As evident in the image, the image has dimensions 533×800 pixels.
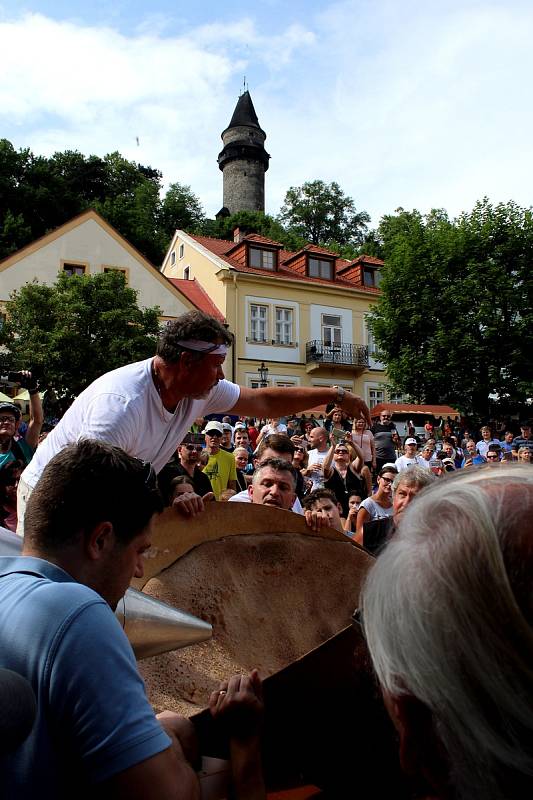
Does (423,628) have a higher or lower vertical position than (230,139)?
lower

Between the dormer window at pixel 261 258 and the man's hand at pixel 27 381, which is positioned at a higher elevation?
the dormer window at pixel 261 258

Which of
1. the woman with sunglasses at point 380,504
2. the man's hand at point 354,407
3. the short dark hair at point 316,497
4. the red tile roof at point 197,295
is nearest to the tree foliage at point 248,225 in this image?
the red tile roof at point 197,295

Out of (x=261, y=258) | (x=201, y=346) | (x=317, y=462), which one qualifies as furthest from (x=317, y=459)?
(x=261, y=258)

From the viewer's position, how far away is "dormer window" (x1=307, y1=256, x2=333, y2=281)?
3297 centimetres

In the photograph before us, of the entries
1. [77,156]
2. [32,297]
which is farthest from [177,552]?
[77,156]

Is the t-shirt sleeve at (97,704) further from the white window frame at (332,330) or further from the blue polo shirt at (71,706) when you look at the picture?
the white window frame at (332,330)

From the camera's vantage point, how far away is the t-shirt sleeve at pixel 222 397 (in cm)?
313

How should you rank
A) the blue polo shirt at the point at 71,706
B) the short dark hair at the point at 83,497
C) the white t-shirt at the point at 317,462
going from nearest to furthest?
the blue polo shirt at the point at 71,706 < the short dark hair at the point at 83,497 < the white t-shirt at the point at 317,462

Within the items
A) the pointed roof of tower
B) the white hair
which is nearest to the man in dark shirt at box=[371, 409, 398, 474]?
the white hair

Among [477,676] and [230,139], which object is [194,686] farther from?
[230,139]

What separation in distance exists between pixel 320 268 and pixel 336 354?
441 centimetres

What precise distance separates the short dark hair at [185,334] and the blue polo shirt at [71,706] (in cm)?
166

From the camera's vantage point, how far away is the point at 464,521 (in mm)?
796

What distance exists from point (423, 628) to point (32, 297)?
21720 mm
